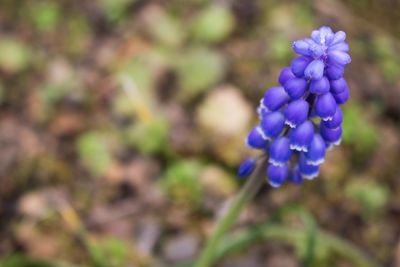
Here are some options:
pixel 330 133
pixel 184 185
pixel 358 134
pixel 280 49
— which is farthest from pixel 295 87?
pixel 280 49

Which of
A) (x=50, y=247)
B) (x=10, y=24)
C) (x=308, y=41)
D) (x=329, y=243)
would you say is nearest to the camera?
(x=308, y=41)

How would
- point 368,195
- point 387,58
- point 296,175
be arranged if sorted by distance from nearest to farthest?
point 296,175
point 368,195
point 387,58

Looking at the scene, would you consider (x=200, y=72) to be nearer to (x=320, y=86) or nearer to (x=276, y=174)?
(x=276, y=174)

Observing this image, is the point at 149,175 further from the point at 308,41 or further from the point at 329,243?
the point at 308,41

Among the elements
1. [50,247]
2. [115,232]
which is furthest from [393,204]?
[50,247]

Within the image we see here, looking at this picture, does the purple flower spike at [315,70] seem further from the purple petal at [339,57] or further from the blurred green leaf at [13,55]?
the blurred green leaf at [13,55]

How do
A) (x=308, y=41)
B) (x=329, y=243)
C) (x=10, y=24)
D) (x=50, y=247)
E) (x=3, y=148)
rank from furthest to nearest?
1. (x=10, y=24)
2. (x=3, y=148)
3. (x=50, y=247)
4. (x=329, y=243)
5. (x=308, y=41)
